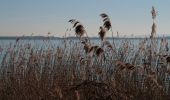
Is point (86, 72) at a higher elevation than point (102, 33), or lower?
lower

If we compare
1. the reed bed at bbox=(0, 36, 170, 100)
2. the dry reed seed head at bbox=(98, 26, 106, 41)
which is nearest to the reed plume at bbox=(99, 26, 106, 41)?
the dry reed seed head at bbox=(98, 26, 106, 41)

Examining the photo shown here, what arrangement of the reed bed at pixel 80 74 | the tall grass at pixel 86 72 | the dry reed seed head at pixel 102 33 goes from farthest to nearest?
the reed bed at pixel 80 74 → the tall grass at pixel 86 72 → the dry reed seed head at pixel 102 33

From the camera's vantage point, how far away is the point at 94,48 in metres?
4.16

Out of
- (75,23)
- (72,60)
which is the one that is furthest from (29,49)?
(75,23)

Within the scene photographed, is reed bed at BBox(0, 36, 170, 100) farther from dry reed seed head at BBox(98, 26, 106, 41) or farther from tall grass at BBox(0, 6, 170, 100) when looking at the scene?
dry reed seed head at BBox(98, 26, 106, 41)

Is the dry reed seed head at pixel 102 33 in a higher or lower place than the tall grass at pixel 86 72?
higher

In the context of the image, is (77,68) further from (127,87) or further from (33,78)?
(127,87)

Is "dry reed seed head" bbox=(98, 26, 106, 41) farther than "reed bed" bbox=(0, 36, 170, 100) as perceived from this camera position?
No

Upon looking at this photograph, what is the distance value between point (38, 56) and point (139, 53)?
2.15 metres

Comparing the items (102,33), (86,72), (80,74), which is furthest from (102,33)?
(80,74)

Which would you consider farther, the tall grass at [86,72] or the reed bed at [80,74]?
the reed bed at [80,74]

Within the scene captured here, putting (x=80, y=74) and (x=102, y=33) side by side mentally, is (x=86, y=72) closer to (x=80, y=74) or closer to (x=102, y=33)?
(x=80, y=74)

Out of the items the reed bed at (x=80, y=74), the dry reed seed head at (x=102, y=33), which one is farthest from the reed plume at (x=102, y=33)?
the reed bed at (x=80, y=74)

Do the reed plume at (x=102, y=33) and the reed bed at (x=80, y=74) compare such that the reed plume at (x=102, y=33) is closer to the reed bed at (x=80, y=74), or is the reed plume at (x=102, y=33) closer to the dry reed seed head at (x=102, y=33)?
the dry reed seed head at (x=102, y=33)
